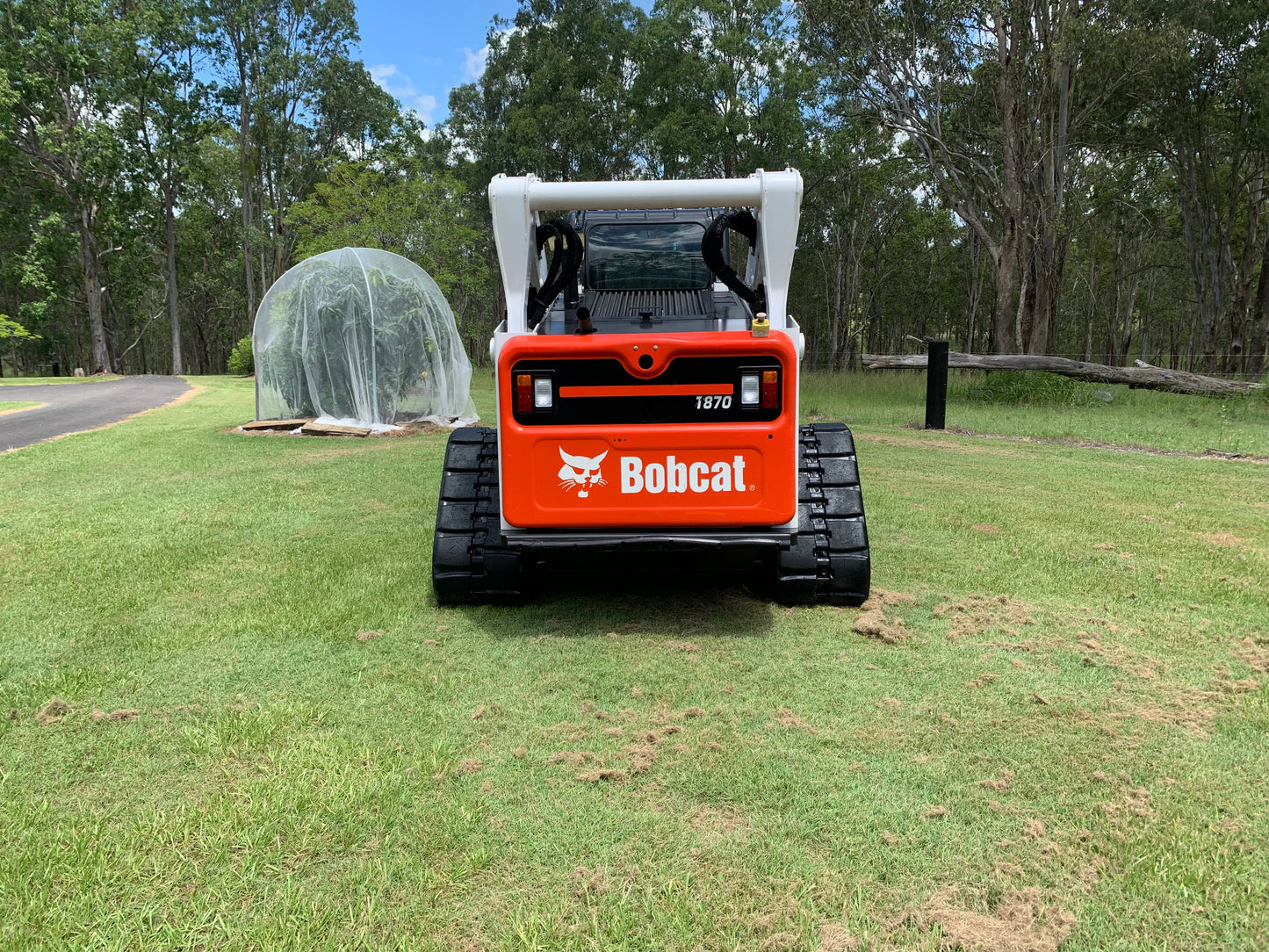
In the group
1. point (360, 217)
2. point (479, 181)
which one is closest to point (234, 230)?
point (479, 181)

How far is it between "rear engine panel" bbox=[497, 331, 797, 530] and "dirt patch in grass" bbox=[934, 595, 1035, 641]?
3.69 ft

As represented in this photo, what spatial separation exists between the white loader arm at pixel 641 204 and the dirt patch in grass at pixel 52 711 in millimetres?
2561

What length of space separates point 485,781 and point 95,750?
4.76 feet

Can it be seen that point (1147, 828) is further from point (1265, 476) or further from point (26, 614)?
point (1265, 476)

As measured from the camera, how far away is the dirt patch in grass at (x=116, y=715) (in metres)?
3.10

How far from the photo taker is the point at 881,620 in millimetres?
4141

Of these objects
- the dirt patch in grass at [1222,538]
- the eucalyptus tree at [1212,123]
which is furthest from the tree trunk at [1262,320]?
the dirt patch in grass at [1222,538]

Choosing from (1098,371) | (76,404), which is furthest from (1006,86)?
(76,404)

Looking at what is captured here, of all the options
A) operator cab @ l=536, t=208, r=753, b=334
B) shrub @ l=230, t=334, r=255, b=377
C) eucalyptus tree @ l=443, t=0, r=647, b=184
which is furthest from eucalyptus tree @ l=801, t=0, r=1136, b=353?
shrub @ l=230, t=334, r=255, b=377

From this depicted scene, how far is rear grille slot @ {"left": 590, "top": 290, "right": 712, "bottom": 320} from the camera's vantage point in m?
4.75

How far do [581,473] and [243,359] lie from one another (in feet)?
113

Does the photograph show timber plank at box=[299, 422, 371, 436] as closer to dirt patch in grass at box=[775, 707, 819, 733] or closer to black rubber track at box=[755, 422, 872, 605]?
black rubber track at box=[755, 422, 872, 605]

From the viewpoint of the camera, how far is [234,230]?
45969 mm

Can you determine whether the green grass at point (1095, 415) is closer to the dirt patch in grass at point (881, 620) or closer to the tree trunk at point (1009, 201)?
the tree trunk at point (1009, 201)
